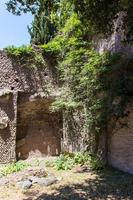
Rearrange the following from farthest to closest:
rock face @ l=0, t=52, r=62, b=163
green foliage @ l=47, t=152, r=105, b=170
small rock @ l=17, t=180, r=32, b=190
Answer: rock face @ l=0, t=52, r=62, b=163, green foliage @ l=47, t=152, r=105, b=170, small rock @ l=17, t=180, r=32, b=190

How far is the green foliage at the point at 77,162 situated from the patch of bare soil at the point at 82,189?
72cm

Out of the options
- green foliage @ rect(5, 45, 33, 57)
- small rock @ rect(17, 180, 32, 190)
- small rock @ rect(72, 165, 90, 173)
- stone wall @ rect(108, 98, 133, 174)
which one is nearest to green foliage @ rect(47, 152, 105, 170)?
small rock @ rect(72, 165, 90, 173)

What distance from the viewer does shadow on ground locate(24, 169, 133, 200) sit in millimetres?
7211

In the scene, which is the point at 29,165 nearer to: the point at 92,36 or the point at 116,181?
the point at 116,181

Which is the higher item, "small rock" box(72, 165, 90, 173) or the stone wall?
the stone wall

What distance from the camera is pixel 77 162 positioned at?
10820mm

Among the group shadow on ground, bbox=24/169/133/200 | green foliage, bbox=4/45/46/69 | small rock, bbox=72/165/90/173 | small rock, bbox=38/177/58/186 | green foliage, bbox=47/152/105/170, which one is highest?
green foliage, bbox=4/45/46/69

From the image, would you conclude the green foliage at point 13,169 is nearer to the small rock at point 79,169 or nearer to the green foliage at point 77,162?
the green foliage at point 77,162

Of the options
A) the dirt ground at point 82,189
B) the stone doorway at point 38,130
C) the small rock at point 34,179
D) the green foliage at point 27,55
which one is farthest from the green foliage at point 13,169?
the green foliage at point 27,55

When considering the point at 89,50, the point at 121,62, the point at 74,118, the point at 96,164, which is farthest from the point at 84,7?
the point at 74,118

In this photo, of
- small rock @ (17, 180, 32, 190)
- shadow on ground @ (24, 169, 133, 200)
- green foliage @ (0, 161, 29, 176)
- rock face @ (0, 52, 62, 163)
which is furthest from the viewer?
rock face @ (0, 52, 62, 163)

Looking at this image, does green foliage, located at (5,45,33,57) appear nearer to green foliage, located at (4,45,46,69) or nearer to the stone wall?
green foliage, located at (4,45,46,69)

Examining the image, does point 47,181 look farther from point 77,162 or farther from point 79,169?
point 77,162

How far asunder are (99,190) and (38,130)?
247 inches
